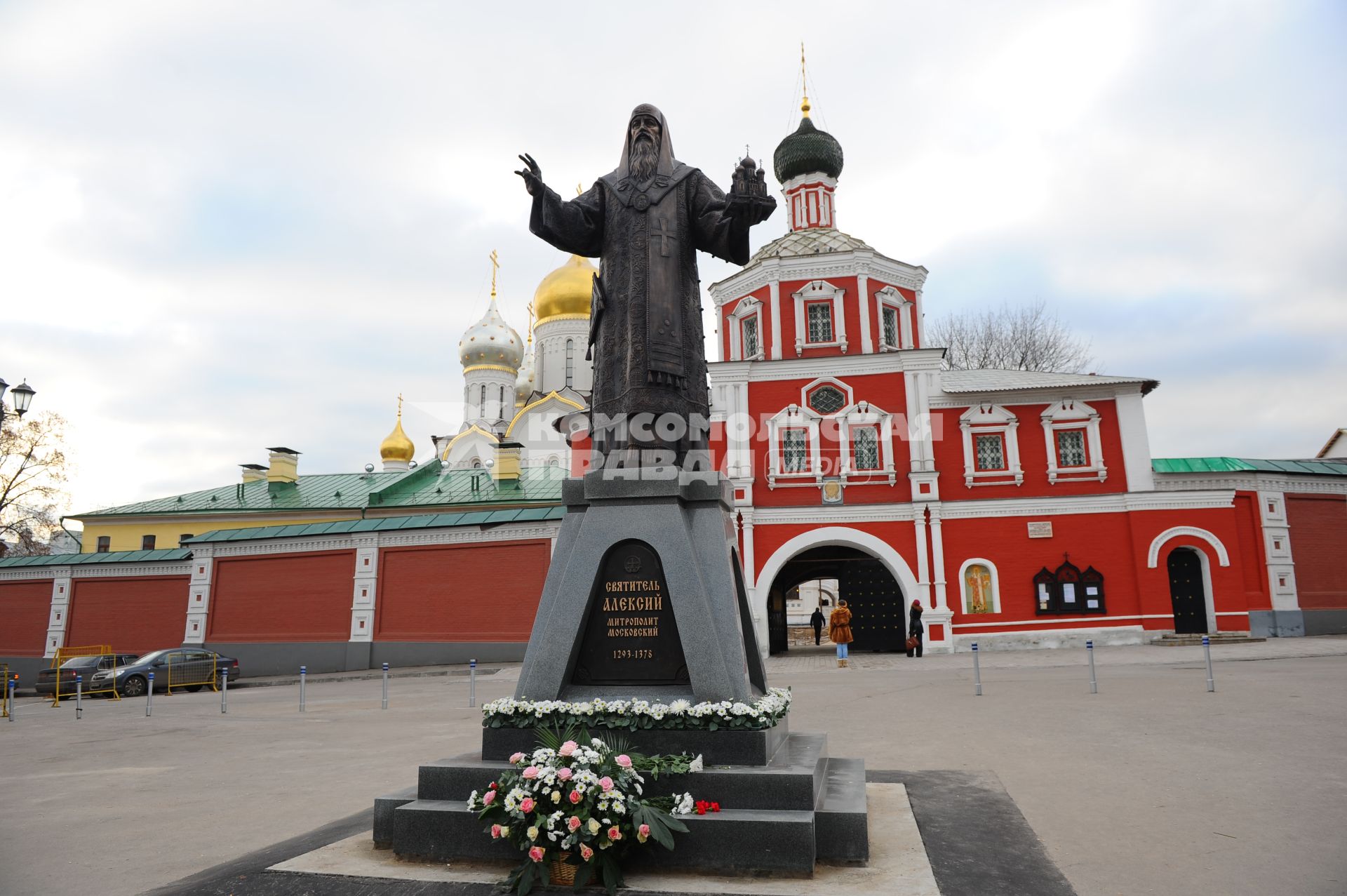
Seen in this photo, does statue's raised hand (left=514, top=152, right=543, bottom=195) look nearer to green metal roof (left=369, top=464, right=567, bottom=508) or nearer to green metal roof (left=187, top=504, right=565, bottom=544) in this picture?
green metal roof (left=187, top=504, right=565, bottom=544)

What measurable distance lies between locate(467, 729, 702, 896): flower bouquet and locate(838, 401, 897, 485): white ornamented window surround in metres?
19.9

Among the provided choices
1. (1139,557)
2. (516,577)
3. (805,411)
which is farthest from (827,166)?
(516,577)

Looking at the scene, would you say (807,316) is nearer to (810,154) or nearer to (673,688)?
(810,154)

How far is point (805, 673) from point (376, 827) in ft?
45.4

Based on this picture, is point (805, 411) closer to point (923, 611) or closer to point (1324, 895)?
point (923, 611)

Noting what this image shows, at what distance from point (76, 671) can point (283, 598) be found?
4778 millimetres

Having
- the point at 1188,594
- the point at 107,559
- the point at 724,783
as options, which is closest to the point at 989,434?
the point at 1188,594

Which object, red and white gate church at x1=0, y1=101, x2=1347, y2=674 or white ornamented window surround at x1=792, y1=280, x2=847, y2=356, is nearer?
red and white gate church at x1=0, y1=101, x2=1347, y2=674

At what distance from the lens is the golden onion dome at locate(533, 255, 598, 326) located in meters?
45.1

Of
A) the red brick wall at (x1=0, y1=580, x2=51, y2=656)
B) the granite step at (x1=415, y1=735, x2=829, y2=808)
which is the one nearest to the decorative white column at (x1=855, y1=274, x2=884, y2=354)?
the granite step at (x1=415, y1=735, x2=829, y2=808)

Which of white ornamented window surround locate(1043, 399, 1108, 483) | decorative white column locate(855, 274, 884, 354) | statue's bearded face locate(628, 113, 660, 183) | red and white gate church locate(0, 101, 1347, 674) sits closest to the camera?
statue's bearded face locate(628, 113, 660, 183)

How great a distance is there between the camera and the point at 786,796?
404 cm

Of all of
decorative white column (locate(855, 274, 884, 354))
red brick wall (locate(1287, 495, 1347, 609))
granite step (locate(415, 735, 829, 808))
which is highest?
decorative white column (locate(855, 274, 884, 354))

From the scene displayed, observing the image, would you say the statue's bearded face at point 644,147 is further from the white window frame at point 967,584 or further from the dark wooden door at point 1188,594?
the dark wooden door at point 1188,594
